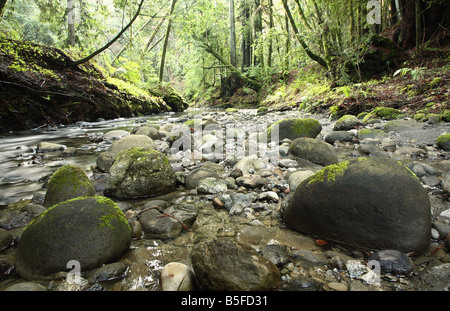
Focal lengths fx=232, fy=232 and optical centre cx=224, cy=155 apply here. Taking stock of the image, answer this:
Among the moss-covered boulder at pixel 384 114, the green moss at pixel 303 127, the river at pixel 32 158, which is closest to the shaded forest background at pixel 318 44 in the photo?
the moss-covered boulder at pixel 384 114

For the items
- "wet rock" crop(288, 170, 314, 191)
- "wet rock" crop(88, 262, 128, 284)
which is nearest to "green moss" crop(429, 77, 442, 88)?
"wet rock" crop(288, 170, 314, 191)

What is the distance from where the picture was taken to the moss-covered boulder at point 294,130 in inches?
199

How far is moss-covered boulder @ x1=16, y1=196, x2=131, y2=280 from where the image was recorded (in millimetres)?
1438

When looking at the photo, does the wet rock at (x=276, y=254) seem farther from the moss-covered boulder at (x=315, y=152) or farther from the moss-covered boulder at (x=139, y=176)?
the moss-covered boulder at (x=315, y=152)

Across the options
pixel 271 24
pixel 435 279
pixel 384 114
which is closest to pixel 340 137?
pixel 384 114

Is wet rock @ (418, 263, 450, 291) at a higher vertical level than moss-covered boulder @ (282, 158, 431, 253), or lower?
lower

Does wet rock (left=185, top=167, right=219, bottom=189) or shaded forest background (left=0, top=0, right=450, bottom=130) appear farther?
shaded forest background (left=0, top=0, right=450, bottom=130)

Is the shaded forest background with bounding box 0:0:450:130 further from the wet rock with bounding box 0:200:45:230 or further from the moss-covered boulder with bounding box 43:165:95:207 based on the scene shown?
the wet rock with bounding box 0:200:45:230

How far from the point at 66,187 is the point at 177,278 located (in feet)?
5.97

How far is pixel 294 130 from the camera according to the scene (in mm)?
5066

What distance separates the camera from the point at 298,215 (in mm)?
1929

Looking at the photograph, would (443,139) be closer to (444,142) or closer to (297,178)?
(444,142)

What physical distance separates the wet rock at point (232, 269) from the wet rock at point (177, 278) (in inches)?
2.1

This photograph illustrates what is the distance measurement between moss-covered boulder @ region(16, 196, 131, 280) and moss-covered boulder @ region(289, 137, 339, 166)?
2868 mm
